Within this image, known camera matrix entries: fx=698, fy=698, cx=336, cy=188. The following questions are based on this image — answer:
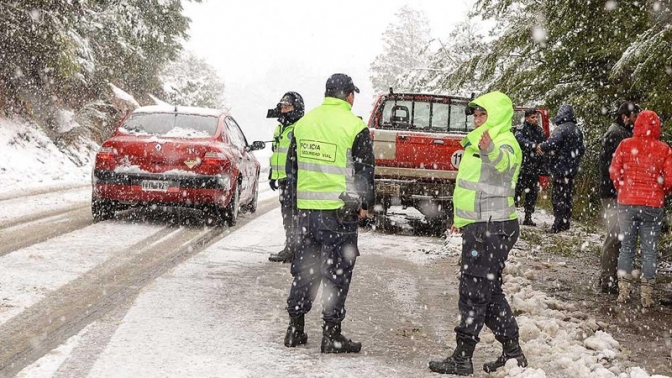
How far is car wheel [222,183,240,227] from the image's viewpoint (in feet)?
34.2

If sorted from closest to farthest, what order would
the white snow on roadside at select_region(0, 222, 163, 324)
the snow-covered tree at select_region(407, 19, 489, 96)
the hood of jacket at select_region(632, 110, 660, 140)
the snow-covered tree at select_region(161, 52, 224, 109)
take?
1. the white snow on roadside at select_region(0, 222, 163, 324)
2. the hood of jacket at select_region(632, 110, 660, 140)
3. the snow-covered tree at select_region(407, 19, 489, 96)
4. the snow-covered tree at select_region(161, 52, 224, 109)

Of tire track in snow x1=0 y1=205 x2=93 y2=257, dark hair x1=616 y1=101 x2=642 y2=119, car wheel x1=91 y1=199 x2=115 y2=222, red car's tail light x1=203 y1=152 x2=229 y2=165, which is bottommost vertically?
tire track in snow x1=0 y1=205 x2=93 y2=257

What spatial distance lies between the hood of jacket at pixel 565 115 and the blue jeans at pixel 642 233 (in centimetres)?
357

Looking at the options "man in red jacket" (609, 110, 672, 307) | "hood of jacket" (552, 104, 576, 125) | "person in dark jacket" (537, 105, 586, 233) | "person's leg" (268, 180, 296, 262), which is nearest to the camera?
"man in red jacket" (609, 110, 672, 307)

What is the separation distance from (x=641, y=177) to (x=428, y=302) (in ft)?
7.75

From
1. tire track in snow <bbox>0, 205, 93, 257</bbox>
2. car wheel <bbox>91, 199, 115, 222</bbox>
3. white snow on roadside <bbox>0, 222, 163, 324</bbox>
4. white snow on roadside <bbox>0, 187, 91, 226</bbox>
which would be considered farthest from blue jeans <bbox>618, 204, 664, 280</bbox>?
white snow on roadside <bbox>0, 187, 91, 226</bbox>

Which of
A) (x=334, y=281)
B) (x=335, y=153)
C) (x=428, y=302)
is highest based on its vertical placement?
(x=335, y=153)

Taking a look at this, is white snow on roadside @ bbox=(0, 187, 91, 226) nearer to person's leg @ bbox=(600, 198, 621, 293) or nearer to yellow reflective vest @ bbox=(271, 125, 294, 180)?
yellow reflective vest @ bbox=(271, 125, 294, 180)

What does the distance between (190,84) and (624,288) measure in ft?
111

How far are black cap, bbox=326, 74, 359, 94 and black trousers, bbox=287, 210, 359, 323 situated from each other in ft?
2.84

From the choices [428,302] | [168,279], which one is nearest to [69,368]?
[168,279]

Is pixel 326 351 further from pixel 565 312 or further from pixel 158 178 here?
pixel 158 178

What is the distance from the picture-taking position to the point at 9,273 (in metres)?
6.52

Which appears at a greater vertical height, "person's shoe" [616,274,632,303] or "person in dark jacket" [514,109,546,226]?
"person in dark jacket" [514,109,546,226]
